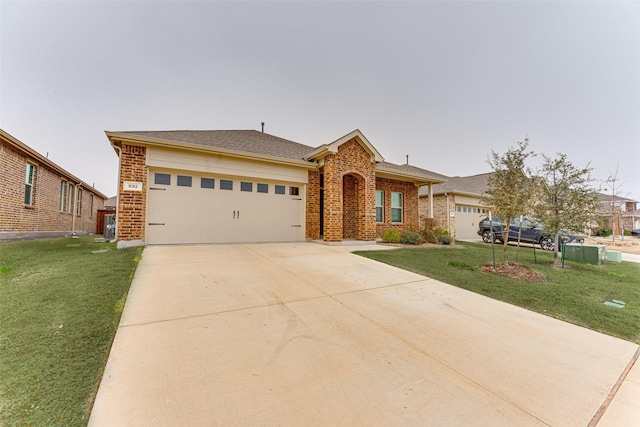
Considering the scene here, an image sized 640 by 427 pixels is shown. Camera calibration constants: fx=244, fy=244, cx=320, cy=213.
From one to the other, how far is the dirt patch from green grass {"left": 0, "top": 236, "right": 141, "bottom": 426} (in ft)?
24.6

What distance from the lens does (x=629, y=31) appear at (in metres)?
8.91

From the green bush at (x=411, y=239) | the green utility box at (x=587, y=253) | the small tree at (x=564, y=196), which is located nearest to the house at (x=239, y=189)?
the green bush at (x=411, y=239)

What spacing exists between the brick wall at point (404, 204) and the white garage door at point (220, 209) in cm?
432

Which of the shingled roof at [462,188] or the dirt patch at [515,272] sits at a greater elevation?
the shingled roof at [462,188]

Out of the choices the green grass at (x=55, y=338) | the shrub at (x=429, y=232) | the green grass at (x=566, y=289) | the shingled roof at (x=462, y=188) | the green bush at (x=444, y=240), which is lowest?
the green grass at (x=566, y=289)

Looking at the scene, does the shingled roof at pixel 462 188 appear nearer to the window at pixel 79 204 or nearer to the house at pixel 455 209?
the house at pixel 455 209

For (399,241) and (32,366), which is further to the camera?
(399,241)

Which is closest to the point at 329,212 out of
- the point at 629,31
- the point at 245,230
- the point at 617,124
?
the point at 245,230

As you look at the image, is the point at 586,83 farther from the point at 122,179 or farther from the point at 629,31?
the point at 122,179

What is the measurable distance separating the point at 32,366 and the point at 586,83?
19.0 meters

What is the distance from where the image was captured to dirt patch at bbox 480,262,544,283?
19.0 ft

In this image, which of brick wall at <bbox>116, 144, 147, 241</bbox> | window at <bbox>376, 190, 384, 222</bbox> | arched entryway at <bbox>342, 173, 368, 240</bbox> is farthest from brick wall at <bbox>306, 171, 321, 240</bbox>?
brick wall at <bbox>116, 144, 147, 241</bbox>

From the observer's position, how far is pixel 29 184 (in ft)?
32.3

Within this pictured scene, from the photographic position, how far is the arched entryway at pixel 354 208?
1017 cm
